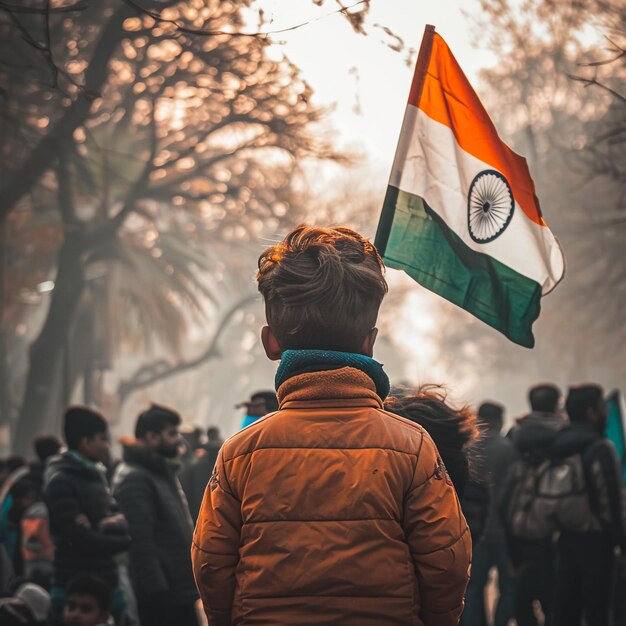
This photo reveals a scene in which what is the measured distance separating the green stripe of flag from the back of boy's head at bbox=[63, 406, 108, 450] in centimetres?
225

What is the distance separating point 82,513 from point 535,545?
3119 millimetres

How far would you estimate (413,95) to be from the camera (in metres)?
4.64

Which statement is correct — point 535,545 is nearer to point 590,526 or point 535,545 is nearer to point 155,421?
point 590,526

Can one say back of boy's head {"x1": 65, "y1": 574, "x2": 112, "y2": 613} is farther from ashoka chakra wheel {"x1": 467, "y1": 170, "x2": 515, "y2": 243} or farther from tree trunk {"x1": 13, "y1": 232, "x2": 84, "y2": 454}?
tree trunk {"x1": 13, "y1": 232, "x2": 84, "y2": 454}

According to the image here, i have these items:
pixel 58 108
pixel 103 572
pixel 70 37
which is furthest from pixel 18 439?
pixel 103 572

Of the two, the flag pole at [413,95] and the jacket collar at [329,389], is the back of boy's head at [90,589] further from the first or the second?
the jacket collar at [329,389]

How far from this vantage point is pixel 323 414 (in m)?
2.52

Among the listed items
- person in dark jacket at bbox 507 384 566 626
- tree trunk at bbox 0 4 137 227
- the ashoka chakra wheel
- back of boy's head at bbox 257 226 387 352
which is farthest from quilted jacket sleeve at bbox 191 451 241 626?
tree trunk at bbox 0 4 137 227

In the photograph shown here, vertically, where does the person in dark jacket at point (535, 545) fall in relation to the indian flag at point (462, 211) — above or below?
below

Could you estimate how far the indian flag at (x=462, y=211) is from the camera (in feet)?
15.2

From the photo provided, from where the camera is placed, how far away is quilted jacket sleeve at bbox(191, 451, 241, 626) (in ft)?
8.18

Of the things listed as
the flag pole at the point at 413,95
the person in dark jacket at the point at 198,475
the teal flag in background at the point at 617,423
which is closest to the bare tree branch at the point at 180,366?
the person in dark jacket at the point at 198,475

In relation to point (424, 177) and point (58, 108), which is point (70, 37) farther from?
point (424, 177)

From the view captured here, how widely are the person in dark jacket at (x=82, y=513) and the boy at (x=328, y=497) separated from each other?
308 centimetres
